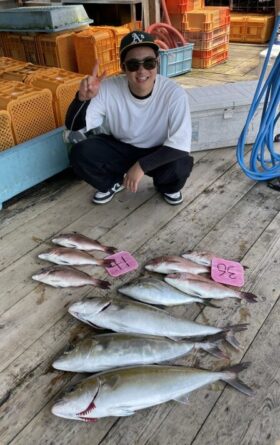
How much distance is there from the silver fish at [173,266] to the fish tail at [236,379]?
0.62 meters

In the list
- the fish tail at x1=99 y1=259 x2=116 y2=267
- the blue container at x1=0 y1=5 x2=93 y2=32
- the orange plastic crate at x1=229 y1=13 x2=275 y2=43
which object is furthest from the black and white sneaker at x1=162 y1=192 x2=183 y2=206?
the orange plastic crate at x1=229 y1=13 x2=275 y2=43

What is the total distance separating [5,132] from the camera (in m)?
2.72

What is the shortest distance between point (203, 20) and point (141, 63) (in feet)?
13.3

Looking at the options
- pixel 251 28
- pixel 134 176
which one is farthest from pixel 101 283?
pixel 251 28

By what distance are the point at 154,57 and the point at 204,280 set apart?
132 centimetres

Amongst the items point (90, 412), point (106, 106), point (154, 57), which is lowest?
point (90, 412)

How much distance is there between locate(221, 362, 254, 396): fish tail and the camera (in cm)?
155

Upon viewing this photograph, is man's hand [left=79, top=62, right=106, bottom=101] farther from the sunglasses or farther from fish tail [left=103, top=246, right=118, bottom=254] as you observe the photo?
fish tail [left=103, top=246, right=118, bottom=254]

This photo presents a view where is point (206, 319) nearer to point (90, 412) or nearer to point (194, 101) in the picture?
point (90, 412)

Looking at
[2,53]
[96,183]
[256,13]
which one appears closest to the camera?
[96,183]

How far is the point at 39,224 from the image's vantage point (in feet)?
8.70

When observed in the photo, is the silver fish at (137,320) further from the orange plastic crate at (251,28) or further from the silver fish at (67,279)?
the orange plastic crate at (251,28)

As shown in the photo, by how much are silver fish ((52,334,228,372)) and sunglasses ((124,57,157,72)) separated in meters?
1.52

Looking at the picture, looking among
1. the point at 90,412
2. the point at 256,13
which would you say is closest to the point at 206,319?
the point at 90,412
